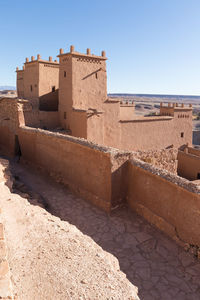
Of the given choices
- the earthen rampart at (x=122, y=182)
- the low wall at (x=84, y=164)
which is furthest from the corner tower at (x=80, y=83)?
the earthen rampart at (x=122, y=182)

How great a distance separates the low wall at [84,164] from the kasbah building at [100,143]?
34mm

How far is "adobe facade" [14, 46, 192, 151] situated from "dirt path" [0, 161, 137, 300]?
9800 mm

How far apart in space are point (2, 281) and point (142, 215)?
18.8 feet

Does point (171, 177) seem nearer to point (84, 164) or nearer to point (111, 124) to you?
point (84, 164)

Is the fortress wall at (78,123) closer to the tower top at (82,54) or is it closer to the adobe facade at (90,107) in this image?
the adobe facade at (90,107)

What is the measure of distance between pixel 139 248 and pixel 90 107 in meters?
11.5

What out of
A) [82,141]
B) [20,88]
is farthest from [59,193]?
[20,88]

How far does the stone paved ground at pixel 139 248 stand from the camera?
5.61m

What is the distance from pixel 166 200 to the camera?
719 cm

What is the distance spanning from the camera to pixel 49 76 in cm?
1897

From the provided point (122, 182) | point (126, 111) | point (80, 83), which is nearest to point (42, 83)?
point (80, 83)

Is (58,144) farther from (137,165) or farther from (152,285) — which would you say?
(152,285)

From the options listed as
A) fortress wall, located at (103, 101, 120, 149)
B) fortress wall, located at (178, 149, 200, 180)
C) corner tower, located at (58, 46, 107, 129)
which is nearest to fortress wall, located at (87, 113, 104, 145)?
fortress wall, located at (103, 101, 120, 149)

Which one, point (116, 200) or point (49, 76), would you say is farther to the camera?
point (49, 76)
